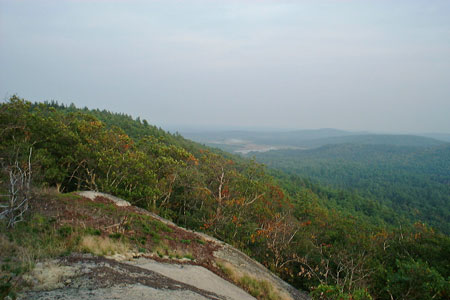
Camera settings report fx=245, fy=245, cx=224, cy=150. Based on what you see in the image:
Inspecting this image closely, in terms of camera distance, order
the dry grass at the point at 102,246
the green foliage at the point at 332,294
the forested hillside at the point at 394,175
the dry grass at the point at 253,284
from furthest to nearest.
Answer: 1. the forested hillside at the point at 394,175
2. the dry grass at the point at 253,284
3. the dry grass at the point at 102,246
4. the green foliage at the point at 332,294

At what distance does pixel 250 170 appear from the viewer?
22.2 metres

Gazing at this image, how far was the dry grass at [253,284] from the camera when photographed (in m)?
9.84

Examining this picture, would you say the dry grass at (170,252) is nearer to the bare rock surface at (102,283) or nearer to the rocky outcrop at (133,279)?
the rocky outcrop at (133,279)

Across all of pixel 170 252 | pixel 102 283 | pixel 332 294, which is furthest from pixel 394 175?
pixel 102 283

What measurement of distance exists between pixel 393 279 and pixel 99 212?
1381 cm

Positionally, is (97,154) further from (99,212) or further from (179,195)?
(179,195)

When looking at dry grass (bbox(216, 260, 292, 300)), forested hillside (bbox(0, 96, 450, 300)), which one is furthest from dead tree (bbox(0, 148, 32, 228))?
dry grass (bbox(216, 260, 292, 300))

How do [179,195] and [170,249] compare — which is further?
[179,195]

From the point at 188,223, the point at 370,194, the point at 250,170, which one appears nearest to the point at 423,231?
the point at 250,170

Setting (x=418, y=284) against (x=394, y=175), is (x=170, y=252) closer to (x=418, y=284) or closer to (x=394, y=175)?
(x=418, y=284)

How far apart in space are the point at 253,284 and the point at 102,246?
619 cm

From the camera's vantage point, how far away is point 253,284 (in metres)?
10.2

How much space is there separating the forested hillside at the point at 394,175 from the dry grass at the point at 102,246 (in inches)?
2262

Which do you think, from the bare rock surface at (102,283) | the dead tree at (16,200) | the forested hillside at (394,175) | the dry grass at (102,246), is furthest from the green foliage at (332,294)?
the forested hillside at (394,175)
